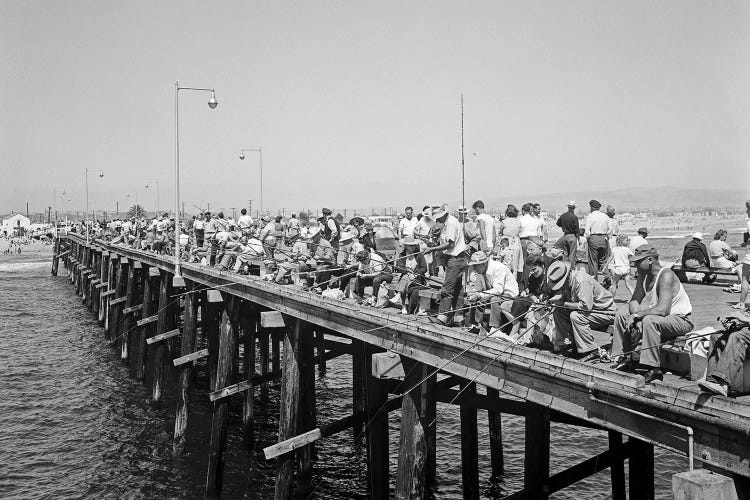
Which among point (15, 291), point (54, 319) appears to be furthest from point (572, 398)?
point (15, 291)

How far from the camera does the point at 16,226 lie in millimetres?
147250

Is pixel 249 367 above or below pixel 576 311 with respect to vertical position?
below

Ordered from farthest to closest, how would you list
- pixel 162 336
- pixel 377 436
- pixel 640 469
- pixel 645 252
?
pixel 162 336 → pixel 377 436 → pixel 640 469 → pixel 645 252

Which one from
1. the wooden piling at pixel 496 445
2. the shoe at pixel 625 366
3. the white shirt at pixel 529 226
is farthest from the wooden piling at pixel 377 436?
the white shirt at pixel 529 226

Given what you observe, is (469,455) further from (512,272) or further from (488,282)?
(488,282)

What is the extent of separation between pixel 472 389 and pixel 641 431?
4310 mm

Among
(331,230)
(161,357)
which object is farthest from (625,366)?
(161,357)

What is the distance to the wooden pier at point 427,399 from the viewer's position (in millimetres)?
5363

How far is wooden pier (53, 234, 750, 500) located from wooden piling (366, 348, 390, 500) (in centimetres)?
2

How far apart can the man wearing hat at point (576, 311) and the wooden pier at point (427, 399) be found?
0.67 metres

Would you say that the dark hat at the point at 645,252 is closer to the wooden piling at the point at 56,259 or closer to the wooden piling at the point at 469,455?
the wooden piling at the point at 469,455

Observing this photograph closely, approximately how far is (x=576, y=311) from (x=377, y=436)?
409cm

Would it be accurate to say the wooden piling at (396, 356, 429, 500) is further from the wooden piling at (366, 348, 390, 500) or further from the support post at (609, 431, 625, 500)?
the support post at (609, 431, 625, 500)

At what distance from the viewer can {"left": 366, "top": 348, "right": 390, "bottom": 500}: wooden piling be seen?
32.1 feet
